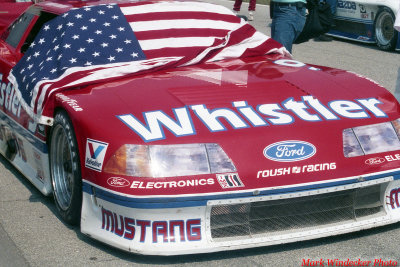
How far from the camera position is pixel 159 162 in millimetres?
3658

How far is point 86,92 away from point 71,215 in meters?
0.73

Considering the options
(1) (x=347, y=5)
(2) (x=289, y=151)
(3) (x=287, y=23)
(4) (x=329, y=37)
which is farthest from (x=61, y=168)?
(4) (x=329, y=37)

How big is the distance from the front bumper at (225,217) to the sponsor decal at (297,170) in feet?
0.25

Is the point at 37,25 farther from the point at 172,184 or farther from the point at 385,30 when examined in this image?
the point at 385,30

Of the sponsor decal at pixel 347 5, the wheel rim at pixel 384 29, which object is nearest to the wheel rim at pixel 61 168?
the wheel rim at pixel 384 29

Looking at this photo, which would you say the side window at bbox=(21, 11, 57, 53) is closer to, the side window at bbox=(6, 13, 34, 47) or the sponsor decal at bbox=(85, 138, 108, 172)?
the side window at bbox=(6, 13, 34, 47)

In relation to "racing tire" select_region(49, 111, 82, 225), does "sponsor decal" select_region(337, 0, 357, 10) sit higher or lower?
lower

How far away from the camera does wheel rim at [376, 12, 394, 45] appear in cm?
1125

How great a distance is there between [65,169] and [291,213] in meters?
1.38

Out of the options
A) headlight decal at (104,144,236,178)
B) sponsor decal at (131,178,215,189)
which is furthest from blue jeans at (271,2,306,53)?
sponsor decal at (131,178,215,189)

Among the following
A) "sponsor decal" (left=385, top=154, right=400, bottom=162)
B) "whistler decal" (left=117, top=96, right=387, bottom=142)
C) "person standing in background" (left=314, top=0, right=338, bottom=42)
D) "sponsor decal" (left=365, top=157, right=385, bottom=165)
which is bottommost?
"person standing in background" (left=314, top=0, right=338, bottom=42)

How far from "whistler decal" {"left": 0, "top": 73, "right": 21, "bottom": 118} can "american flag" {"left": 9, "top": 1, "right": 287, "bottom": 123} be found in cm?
7

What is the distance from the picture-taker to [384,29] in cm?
1146

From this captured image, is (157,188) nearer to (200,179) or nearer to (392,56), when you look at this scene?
(200,179)
